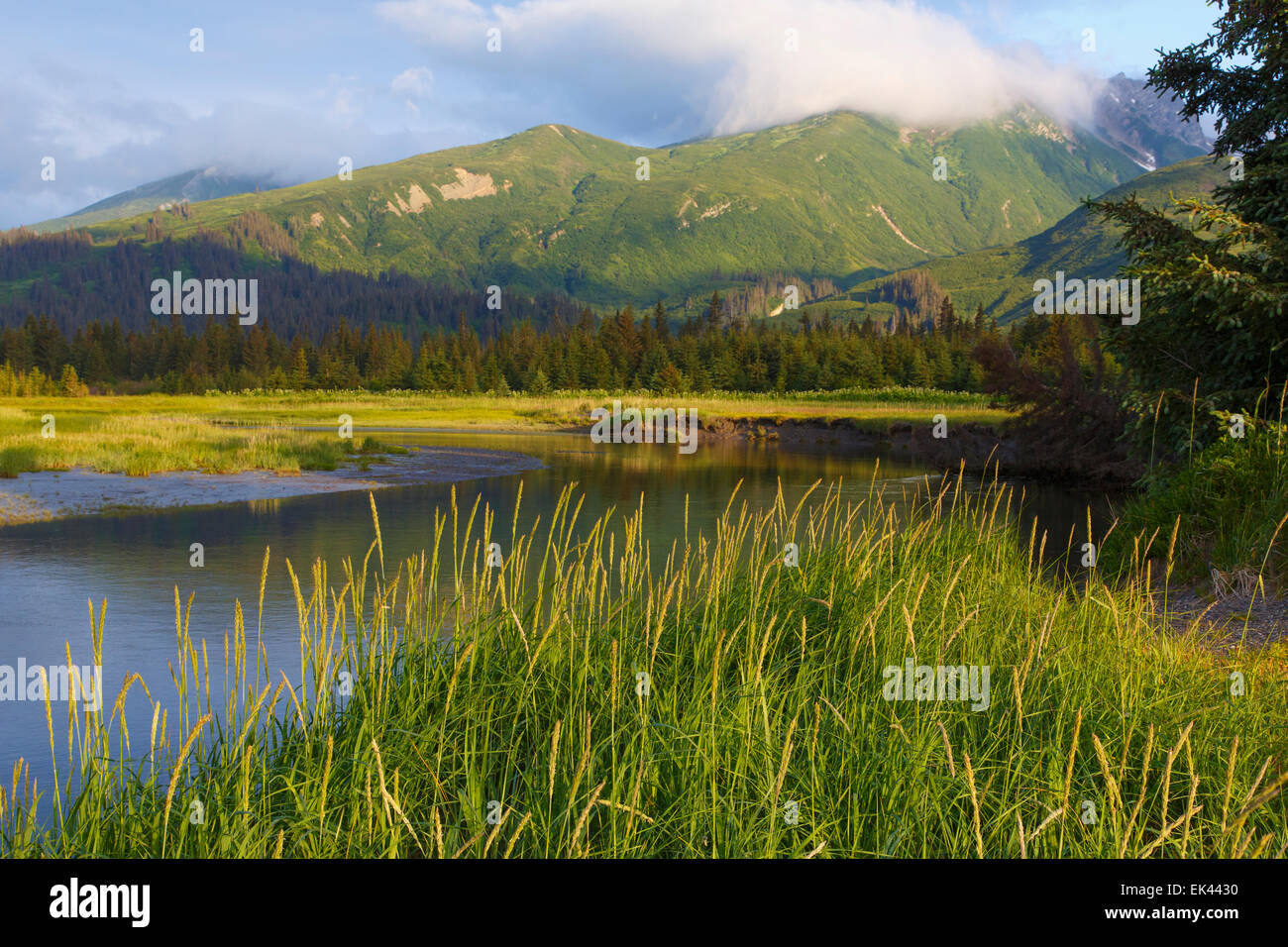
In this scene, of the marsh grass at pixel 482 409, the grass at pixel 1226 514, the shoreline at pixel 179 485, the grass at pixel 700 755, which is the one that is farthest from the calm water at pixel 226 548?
the marsh grass at pixel 482 409

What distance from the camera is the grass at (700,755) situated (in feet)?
14.3

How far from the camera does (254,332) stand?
129750 mm

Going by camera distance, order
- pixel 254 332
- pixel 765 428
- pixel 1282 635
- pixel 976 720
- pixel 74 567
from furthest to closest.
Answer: pixel 254 332, pixel 765 428, pixel 74 567, pixel 1282 635, pixel 976 720

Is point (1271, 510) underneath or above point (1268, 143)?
→ underneath

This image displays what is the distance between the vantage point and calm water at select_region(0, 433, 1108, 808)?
9.79m
